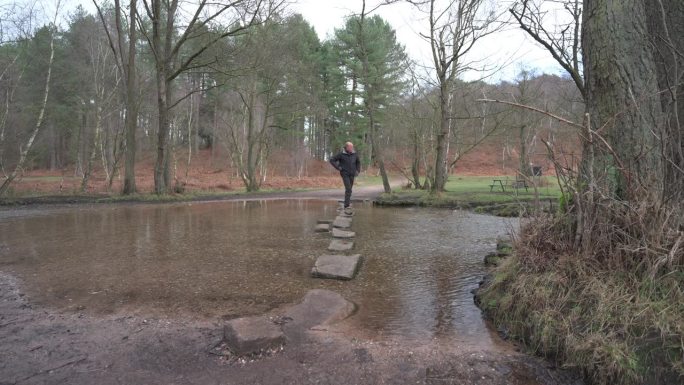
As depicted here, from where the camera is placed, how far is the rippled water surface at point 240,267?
445 cm

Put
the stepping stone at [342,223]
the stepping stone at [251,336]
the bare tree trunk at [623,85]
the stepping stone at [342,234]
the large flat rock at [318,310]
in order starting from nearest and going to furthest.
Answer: the stepping stone at [251,336] → the large flat rock at [318,310] → the bare tree trunk at [623,85] → the stepping stone at [342,234] → the stepping stone at [342,223]

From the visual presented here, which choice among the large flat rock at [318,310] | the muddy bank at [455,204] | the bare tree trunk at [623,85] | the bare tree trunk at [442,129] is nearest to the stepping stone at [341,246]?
the large flat rock at [318,310]

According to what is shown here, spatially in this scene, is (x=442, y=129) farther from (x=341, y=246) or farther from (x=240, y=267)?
(x=240, y=267)

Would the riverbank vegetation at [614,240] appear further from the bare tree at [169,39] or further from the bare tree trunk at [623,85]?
the bare tree at [169,39]

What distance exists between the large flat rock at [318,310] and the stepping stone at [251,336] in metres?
0.36

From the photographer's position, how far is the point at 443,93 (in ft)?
58.2

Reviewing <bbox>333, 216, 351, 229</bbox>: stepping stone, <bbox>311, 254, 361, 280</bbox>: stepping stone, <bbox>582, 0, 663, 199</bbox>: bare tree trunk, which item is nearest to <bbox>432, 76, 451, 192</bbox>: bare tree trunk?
<bbox>333, 216, 351, 229</bbox>: stepping stone

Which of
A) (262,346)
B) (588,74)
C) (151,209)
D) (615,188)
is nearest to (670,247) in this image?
(615,188)

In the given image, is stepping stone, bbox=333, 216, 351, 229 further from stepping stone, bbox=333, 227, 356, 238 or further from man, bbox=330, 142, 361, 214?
man, bbox=330, 142, 361, 214

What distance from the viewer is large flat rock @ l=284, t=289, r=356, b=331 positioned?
4074 millimetres

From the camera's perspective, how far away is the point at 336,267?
5914 mm

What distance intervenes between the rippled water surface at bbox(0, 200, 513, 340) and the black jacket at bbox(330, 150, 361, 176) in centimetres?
158

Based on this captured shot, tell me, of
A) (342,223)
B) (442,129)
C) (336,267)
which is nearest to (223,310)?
(336,267)

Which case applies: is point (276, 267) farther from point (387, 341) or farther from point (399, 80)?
point (399, 80)
